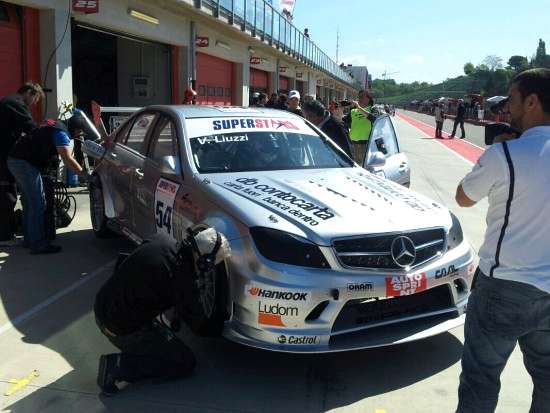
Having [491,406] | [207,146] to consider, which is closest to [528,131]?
[491,406]

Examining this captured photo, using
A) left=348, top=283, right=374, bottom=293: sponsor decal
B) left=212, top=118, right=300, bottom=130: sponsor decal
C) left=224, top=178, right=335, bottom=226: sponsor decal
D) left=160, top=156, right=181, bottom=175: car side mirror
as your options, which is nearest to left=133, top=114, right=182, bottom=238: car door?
left=160, top=156, right=181, bottom=175: car side mirror

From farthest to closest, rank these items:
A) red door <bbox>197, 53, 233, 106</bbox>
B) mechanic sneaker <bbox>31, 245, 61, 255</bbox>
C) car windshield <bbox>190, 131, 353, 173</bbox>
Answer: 1. red door <bbox>197, 53, 233, 106</bbox>
2. mechanic sneaker <bbox>31, 245, 61, 255</bbox>
3. car windshield <bbox>190, 131, 353, 173</bbox>

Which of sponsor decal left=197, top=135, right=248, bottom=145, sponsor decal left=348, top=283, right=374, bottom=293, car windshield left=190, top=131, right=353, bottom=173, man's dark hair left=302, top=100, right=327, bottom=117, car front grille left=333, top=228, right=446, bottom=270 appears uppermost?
man's dark hair left=302, top=100, right=327, bottom=117

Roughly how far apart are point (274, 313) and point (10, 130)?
428cm

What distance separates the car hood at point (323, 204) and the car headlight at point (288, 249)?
0.16 feet

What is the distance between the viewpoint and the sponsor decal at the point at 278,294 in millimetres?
3354

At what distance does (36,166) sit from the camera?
20.0 ft

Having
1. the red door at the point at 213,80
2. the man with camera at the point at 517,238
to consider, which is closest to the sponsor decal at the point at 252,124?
the man with camera at the point at 517,238

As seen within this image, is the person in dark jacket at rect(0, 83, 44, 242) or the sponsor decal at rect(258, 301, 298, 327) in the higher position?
the person in dark jacket at rect(0, 83, 44, 242)

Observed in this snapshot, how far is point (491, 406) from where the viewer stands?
260 centimetres

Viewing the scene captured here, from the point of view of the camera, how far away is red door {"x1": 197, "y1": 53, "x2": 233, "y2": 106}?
1833 centimetres

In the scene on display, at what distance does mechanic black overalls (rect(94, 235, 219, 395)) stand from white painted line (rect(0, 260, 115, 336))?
131cm

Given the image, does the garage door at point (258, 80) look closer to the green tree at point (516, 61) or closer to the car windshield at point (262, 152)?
the car windshield at point (262, 152)

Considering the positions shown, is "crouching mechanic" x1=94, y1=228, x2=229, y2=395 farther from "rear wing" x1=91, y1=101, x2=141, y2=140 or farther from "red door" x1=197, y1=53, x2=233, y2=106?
"red door" x1=197, y1=53, x2=233, y2=106
